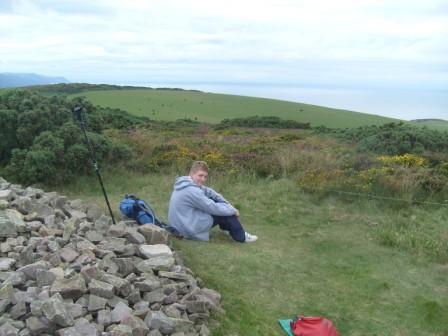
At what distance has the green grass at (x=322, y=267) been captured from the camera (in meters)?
5.38

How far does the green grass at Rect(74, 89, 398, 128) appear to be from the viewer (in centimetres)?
4359

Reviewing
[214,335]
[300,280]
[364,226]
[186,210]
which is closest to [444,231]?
[364,226]

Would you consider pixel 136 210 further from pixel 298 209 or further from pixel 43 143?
pixel 43 143

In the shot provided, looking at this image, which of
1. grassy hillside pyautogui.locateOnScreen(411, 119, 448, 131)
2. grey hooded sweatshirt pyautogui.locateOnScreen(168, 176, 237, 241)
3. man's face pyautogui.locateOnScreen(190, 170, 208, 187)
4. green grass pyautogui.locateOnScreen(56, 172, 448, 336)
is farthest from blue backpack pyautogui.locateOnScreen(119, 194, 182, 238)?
grassy hillside pyautogui.locateOnScreen(411, 119, 448, 131)

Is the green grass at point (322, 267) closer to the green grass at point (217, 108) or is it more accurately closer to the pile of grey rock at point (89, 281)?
the pile of grey rock at point (89, 281)

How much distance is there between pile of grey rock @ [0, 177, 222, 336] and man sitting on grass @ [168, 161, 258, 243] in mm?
983

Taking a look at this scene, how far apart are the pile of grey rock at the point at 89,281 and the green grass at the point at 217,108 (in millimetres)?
34092

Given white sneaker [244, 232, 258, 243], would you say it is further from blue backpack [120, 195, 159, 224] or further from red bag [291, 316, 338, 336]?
red bag [291, 316, 338, 336]

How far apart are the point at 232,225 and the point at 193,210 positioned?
2.06 feet

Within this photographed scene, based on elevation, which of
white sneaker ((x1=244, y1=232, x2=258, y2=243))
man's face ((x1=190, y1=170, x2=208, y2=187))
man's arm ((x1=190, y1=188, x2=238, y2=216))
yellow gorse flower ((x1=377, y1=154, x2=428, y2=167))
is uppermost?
yellow gorse flower ((x1=377, y1=154, x2=428, y2=167))

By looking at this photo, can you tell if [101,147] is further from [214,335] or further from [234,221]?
[214,335]

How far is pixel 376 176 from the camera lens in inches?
396

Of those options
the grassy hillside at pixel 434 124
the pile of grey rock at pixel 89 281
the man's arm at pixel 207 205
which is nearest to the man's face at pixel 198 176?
the man's arm at pixel 207 205

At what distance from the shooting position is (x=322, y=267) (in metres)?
6.77
